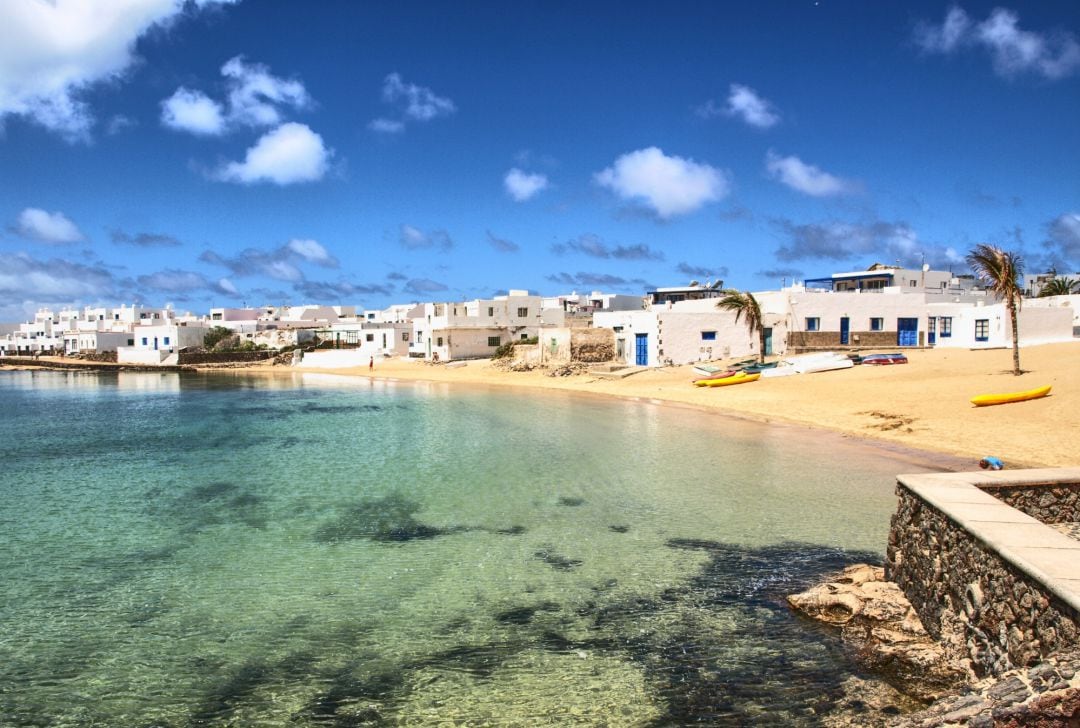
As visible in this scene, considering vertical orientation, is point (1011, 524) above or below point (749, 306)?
below

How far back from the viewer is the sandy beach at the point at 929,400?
2169 cm

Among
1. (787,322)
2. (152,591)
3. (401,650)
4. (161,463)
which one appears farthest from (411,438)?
(787,322)

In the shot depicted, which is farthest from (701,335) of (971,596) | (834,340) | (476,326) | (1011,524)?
(971,596)

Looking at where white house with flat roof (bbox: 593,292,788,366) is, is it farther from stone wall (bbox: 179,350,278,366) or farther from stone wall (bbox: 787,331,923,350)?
stone wall (bbox: 179,350,278,366)

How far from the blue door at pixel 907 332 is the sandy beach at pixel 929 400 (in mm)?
6432

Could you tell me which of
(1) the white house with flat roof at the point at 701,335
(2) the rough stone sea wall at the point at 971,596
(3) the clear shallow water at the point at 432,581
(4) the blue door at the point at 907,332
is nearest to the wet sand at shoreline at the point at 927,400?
(1) the white house with flat roof at the point at 701,335

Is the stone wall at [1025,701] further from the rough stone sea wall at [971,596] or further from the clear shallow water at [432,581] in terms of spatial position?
the clear shallow water at [432,581]

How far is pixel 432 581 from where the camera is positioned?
11.5 metres

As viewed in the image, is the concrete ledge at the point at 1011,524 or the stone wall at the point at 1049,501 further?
the stone wall at the point at 1049,501

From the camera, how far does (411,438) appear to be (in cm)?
2859

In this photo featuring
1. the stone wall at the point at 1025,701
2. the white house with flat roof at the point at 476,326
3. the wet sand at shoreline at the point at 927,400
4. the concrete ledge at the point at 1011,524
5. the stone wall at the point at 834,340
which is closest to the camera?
the stone wall at the point at 1025,701

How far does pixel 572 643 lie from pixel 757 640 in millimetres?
2383

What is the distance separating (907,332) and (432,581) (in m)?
49.5

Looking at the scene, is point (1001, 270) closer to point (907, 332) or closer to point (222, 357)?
point (907, 332)
